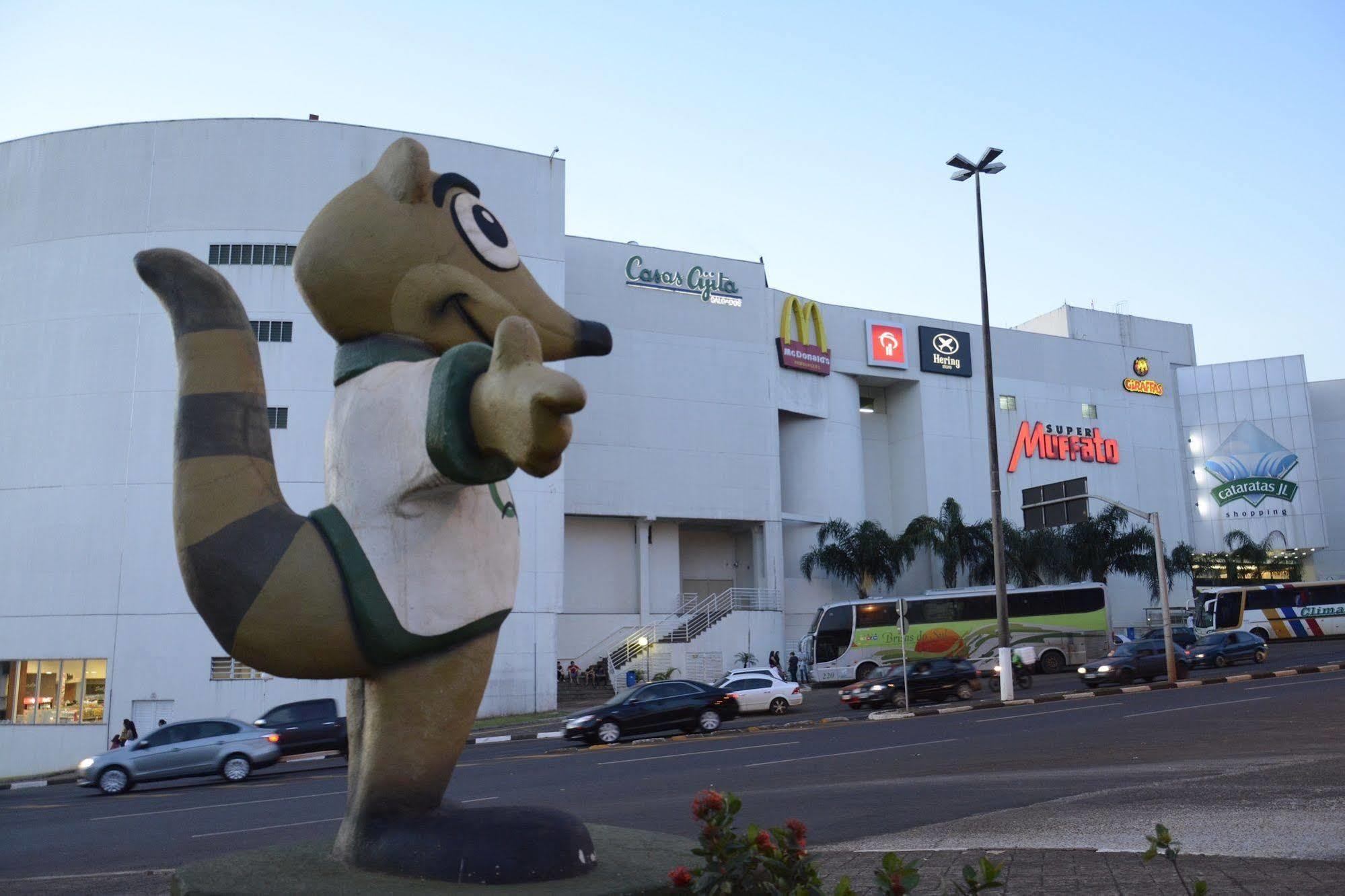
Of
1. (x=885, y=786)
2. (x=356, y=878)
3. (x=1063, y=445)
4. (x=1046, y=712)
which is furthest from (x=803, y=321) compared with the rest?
(x=356, y=878)

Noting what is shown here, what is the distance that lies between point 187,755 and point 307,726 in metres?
3.53

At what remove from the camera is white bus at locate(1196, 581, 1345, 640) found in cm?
4556

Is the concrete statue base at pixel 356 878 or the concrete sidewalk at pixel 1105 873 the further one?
the concrete sidewalk at pixel 1105 873

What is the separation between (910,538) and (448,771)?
45.7 meters

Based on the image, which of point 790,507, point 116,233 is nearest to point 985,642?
point 790,507

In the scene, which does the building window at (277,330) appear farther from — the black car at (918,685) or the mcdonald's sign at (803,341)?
the mcdonald's sign at (803,341)

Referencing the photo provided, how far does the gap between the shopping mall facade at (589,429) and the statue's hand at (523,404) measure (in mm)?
30556

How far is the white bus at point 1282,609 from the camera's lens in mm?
45562

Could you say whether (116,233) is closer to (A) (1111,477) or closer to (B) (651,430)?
(B) (651,430)

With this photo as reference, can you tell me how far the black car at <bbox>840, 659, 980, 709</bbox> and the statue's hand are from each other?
26.0 meters

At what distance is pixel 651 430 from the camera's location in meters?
44.8

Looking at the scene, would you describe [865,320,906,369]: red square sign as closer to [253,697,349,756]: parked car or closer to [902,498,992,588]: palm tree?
[902,498,992,588]: palm tree

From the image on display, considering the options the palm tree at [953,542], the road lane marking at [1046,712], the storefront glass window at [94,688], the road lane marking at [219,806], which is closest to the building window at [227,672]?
the storefront glass window at [94,688]

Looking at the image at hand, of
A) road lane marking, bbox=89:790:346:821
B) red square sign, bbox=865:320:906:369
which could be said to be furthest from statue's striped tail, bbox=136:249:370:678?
red square sign, bbox=865:320:906:369
